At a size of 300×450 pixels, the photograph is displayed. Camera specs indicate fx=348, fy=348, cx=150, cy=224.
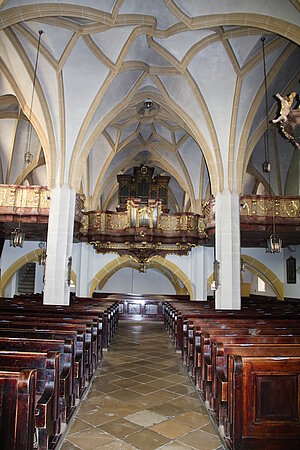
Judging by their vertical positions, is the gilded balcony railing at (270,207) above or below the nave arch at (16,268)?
above

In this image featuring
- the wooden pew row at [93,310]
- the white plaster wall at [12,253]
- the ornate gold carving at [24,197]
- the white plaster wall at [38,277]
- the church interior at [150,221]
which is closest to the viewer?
the church interior at [150,221]

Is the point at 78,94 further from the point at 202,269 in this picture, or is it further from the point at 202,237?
the point at 202,269

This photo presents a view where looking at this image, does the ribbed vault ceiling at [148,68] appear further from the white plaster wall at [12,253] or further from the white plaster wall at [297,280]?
the white plaster wall at [297,280]

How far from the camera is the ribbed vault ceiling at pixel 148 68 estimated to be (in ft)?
29.5

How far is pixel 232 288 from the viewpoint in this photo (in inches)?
442

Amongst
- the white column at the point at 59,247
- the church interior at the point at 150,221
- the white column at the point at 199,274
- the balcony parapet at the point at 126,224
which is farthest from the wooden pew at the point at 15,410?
the white column at the point at 199,274

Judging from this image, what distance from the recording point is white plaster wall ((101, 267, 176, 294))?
998 inches

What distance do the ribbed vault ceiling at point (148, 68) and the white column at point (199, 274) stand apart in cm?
628

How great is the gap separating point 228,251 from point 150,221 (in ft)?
16.7

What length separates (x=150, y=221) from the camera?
51.4 feet

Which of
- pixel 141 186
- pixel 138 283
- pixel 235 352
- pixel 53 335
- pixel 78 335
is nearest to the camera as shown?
pixel 235 352

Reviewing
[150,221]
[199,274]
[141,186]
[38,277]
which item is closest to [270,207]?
[150,221]

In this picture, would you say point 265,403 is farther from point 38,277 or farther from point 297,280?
point 38,277

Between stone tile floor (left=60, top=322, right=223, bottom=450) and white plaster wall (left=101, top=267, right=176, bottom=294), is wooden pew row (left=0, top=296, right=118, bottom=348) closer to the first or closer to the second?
stone tile floor (left=60, top=322, right=223, bottom=450)
